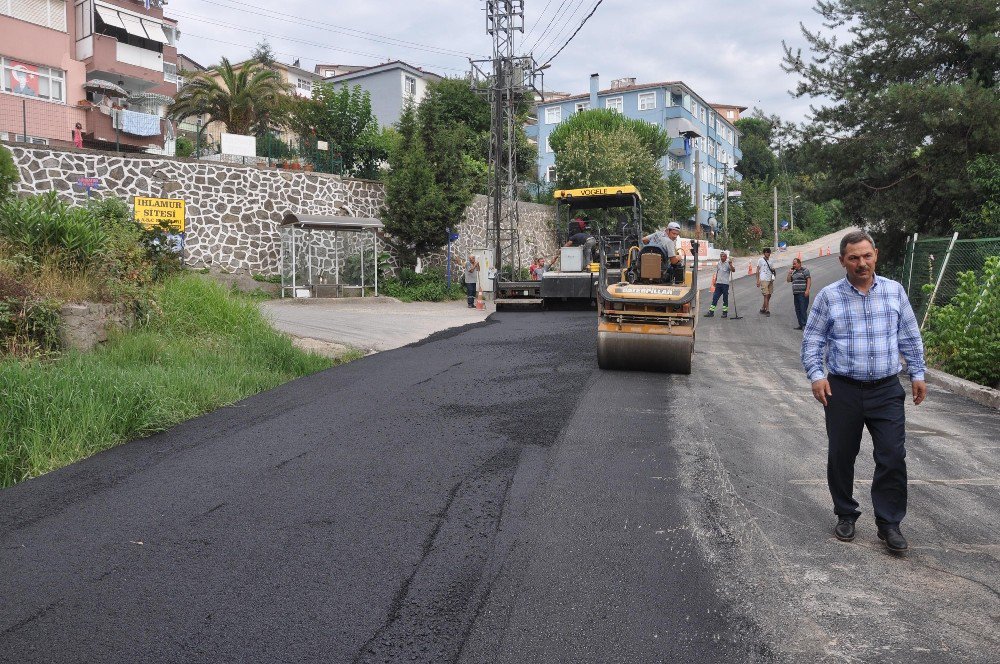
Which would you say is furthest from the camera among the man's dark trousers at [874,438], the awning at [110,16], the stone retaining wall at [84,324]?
the awning at [110,16]

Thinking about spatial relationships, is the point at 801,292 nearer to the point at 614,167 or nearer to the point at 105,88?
the point at 614,167

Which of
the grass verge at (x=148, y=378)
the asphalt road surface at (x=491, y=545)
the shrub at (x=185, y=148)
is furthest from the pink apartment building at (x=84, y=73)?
the asphalt road surface at (x=491, y=545)

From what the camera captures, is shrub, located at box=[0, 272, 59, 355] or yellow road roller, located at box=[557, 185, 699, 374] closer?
shrub, located at box=[0, 272, 59, 355]

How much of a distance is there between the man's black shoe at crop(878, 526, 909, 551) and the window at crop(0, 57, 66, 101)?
30806 millimetres

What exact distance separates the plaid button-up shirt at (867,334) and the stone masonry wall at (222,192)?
19.7 m

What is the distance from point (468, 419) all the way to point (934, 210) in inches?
594

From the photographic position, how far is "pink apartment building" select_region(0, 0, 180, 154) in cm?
2770

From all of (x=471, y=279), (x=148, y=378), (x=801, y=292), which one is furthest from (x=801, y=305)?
(x=148, y=378)

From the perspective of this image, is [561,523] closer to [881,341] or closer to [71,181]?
[881,341]

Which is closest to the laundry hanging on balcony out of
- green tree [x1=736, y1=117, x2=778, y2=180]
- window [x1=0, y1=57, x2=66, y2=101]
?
window [x1=0, y1=57, x2=66, y2=101]

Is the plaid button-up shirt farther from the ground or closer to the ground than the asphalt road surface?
farther from the ground

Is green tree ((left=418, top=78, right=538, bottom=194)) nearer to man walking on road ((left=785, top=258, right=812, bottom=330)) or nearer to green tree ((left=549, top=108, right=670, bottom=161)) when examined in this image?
green tree ((left=549, top=108, right=670, bottom=161))

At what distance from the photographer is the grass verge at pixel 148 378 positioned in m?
6.48

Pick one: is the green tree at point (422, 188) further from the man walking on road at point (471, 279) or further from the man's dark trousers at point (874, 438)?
the man's dark trousers at point (874, 438)
